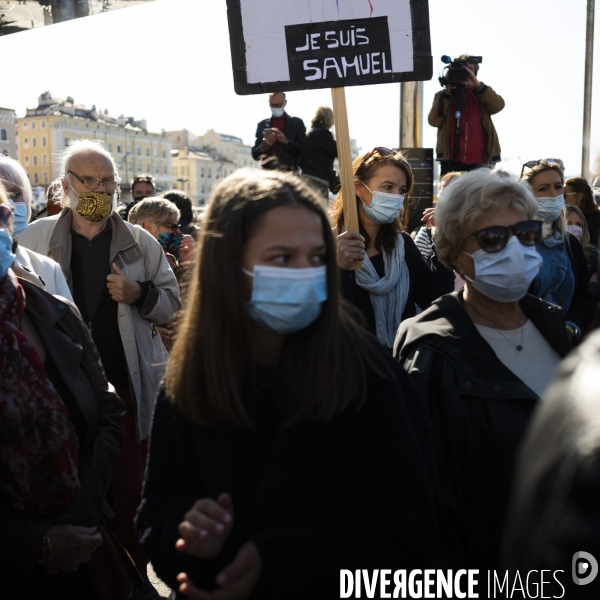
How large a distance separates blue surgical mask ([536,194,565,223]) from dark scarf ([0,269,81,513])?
9.85 ft

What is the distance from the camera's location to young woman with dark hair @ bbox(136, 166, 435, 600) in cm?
179

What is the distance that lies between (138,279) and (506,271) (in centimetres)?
225

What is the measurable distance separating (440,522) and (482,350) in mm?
599

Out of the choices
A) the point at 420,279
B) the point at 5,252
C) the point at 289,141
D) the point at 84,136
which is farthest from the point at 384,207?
the point at 84,136

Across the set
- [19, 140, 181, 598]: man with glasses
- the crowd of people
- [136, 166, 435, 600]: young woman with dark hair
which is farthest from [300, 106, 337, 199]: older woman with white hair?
[136, 166, 435, 600]: young woman with dark hair

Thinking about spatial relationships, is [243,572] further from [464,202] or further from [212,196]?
[464,202]

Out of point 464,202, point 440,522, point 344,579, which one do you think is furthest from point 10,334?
point 464,202

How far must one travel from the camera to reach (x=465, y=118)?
684 centimetres

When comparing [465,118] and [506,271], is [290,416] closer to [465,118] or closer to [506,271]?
[506,271]

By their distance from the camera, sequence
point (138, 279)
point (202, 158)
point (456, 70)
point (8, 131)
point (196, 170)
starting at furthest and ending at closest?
1. point (202, 158)
2. point (196, 170)
3. point (8, 131)
4. point (456, 70)
5. point (138, 279)

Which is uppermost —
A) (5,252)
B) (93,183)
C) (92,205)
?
(93,183)

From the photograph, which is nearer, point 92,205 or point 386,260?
point 386,260

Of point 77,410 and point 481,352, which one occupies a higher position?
point 481,352

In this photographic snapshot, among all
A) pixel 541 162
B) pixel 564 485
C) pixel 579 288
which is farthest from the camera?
pixel 541 162
